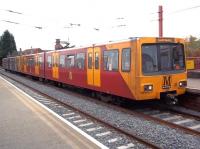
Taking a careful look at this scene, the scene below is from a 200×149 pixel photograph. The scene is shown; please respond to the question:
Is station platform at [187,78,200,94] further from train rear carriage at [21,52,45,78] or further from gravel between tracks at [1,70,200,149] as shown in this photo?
train rear carriage at [21,52,45,78]

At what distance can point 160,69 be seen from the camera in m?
12.5

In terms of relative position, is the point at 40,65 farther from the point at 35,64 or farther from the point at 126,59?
the point at 126,59

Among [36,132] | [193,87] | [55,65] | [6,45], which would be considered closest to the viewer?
[36,132]

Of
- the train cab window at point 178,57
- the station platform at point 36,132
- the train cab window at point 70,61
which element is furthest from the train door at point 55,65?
the train cab window at point 178,57

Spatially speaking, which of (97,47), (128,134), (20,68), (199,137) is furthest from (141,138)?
(20,68)

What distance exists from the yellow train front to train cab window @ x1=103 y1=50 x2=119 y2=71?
151cm

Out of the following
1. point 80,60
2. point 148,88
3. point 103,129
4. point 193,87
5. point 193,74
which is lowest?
point 103,129

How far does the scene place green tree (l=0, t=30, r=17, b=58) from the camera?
11002 centimetres

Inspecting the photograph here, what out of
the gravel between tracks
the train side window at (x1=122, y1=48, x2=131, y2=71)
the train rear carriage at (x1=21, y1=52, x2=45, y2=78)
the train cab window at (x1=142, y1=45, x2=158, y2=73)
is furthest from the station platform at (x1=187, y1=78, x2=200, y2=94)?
the train rear carriage at (x1=21, y1=52, x2=45, y2=78)

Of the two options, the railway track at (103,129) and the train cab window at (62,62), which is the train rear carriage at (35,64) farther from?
the railway track at (103,129)

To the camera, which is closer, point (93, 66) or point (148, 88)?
point (148, 88)

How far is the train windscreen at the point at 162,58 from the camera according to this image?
12219 millimetres

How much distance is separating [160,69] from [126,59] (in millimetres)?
1216

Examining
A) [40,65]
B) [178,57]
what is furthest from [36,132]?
[40,65]
